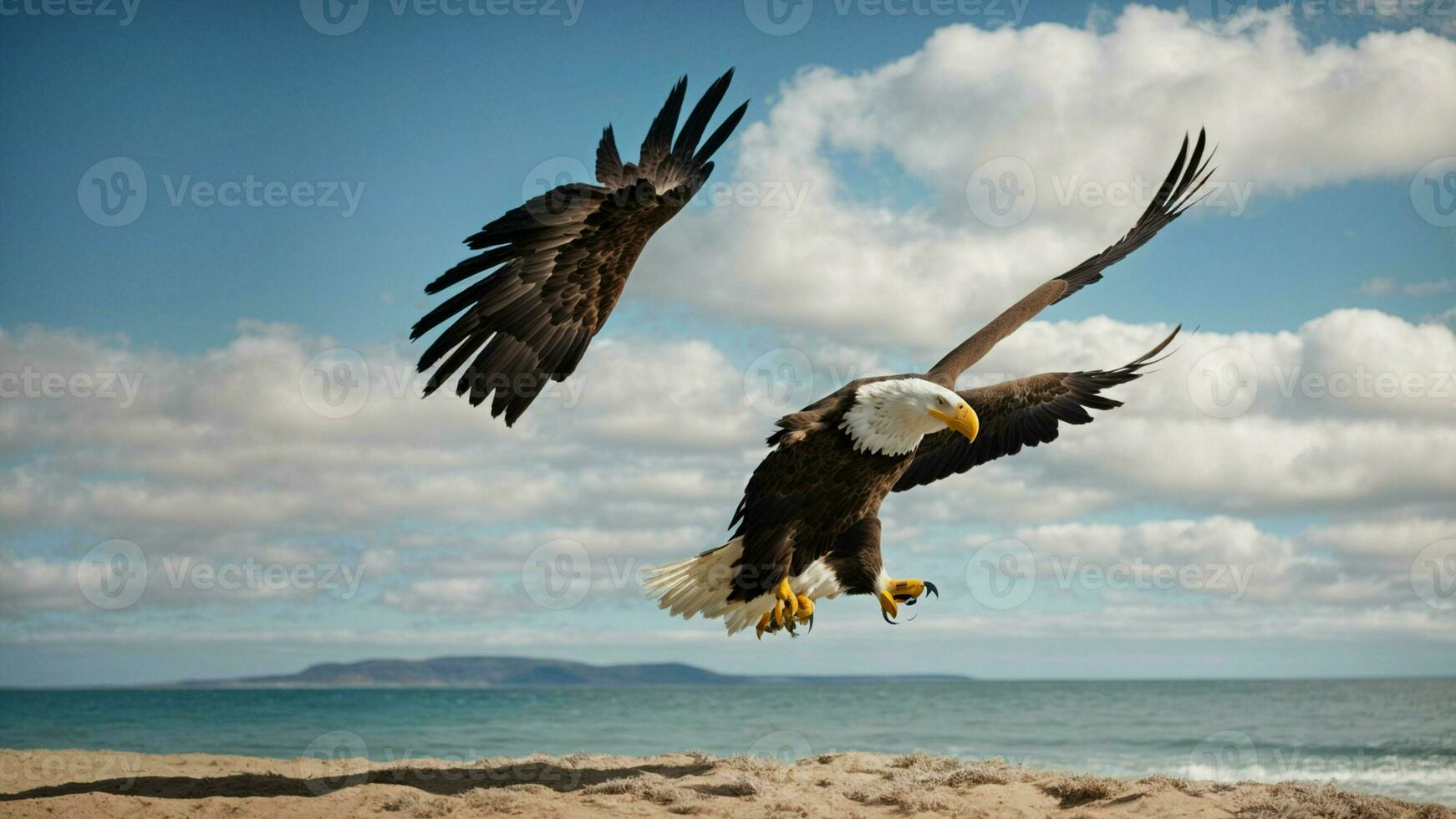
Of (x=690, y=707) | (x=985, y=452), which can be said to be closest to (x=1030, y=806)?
(x=985, y=452)

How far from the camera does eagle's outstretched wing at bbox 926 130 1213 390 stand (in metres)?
7.77

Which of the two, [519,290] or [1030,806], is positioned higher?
[519,290]

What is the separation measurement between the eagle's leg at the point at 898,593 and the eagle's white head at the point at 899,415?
131 centimetres

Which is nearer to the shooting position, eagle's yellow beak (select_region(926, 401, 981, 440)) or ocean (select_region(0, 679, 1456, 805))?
eagle's yellow beak (select_region(926, 401, 981, 440))

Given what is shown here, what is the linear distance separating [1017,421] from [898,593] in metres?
1.81

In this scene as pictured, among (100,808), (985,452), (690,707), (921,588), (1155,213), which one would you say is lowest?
(690,707)

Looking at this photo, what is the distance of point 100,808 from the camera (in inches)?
250

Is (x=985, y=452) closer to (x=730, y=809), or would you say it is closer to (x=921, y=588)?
(x=921, y=588)

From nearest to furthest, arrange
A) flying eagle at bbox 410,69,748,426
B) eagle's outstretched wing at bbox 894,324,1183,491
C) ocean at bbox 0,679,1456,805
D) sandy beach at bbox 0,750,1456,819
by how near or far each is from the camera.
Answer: flying eagle at bbox 410,69,748,426 < sandy beach at bbox 0,750,1456,819 < eagle's outstretched wing at bbox 894,324,1183,491 < ocean at bbox 0,679,1456,805

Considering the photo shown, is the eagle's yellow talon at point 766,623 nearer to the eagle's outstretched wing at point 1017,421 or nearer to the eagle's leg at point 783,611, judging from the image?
the eagle's leg at point 783,611

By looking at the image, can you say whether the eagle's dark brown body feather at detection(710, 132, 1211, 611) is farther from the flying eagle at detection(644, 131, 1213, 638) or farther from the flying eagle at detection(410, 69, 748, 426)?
the flying eagle at detection(410, 69, 748, 426)

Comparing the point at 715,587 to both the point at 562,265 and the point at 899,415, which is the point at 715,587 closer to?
the point at 899,415

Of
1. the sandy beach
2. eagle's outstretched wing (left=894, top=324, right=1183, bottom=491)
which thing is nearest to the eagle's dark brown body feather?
eagle's outstretched wing (left=894, top=324, right=1183, bottom=491)

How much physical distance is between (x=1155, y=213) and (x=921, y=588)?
14.8 feet
